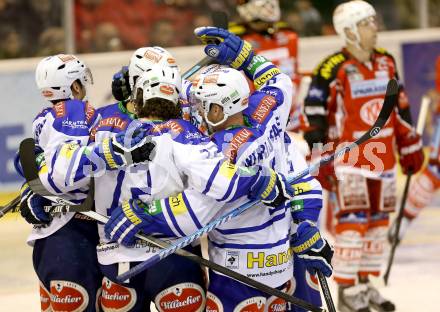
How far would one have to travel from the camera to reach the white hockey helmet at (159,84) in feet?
13.1

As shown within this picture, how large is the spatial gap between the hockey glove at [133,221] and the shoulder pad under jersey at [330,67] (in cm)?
202

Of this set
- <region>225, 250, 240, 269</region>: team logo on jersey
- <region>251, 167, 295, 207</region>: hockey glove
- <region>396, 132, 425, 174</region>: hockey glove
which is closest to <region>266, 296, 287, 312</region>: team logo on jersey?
<region>225, 250, 240, 269</region>: team logo on jersey

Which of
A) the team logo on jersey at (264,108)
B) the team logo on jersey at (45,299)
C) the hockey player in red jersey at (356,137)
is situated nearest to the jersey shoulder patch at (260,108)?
the team logo on jersey at (264,108)

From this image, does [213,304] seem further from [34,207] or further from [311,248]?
[34,207]

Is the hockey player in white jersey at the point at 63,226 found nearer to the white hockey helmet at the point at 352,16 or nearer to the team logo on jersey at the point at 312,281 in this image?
the team logo on jersey at the point at 312,281

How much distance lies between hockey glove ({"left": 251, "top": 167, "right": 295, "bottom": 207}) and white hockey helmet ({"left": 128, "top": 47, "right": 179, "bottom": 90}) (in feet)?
1.64

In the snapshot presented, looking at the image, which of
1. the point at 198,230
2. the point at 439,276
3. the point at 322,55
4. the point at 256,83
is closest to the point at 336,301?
the point at 439,276

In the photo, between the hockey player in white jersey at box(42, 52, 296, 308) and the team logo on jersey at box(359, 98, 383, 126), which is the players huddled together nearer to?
the hockey player in white jersey at box(42, 52, 296, 308)

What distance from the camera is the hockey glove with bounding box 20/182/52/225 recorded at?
4.29 m

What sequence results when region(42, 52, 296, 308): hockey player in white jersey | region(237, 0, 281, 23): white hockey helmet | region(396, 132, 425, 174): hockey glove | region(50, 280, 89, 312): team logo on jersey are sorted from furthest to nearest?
region(237, 0, 281, 23): white hockey helmet
region(396, 132, 425, 174): hockey glove
region(50, 280, 89, 312): team logo on jersey
region(42, 52, 296, 308): hockey player in white jersey

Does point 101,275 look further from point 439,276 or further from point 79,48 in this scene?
point 79,48

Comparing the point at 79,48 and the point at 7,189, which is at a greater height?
the point at 79,48

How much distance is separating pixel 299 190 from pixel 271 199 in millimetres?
387

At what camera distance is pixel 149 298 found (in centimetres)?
421
